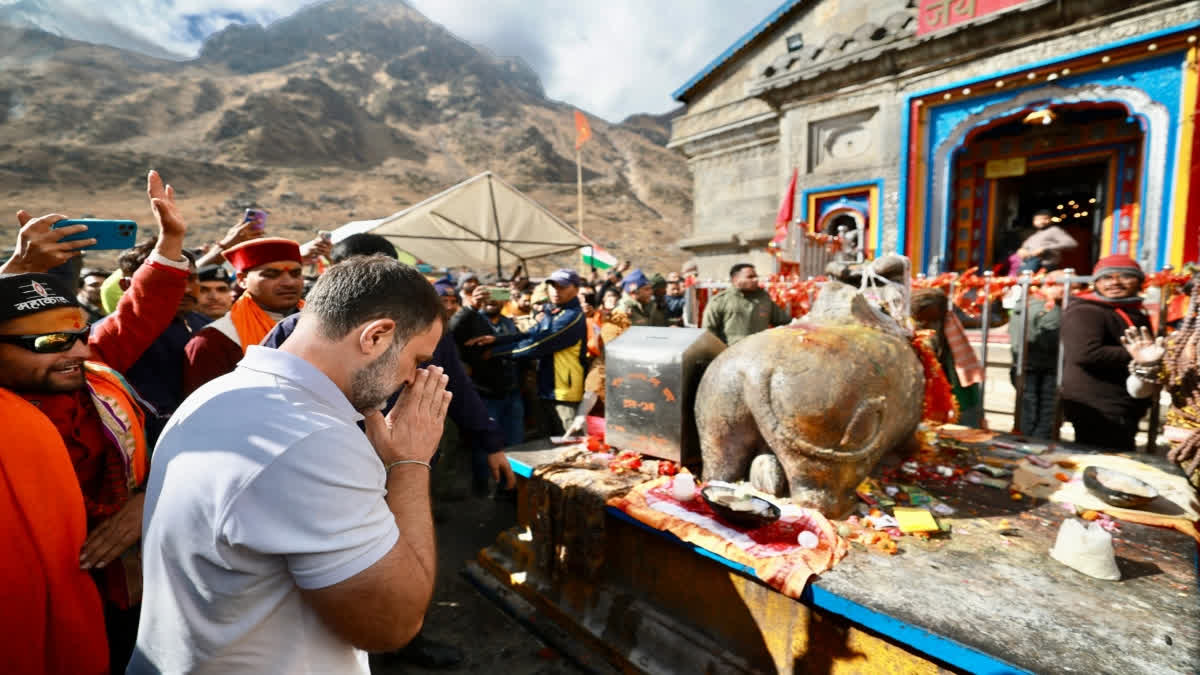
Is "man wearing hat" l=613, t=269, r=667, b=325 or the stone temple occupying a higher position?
the stone temple

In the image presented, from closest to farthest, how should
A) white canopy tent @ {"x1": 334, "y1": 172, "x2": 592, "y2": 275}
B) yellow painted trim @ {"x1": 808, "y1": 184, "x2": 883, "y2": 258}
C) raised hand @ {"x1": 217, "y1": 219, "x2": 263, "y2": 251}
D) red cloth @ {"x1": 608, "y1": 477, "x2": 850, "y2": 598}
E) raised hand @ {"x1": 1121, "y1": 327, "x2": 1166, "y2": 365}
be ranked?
red cloth @ {"x1": 608, "y1": 477, "x2": 850, "y2": 598} → raised hand @ {"x1": 217, "y1": 219, "x2": 263, "y2": 251} → raised hand @ {"x1": 1121, "y1": 327, "x2": 1166, "y2": 365} → white canopy tent @ {"x1": 334, "y1": 172, "x2": 592, "y2": 275} → yellow painted trim @ {"x1": 808, "y1": 184, "x2": 883, "y2": 258}

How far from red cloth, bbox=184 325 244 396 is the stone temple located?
1057 centimetres

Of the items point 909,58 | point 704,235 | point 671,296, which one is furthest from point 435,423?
point 704,235

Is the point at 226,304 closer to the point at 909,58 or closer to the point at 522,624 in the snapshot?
the point at 522,624

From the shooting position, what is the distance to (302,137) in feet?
164

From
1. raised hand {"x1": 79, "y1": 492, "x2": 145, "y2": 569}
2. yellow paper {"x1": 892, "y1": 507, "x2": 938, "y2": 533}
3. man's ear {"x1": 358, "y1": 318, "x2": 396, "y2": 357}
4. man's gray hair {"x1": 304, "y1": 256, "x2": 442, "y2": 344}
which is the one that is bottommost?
yellow paper {"x1": 892, "y1": 507, "x2": 938, "y2": 533}

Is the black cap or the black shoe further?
the black shoe

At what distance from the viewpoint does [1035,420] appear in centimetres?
514

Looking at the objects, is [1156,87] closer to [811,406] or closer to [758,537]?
[811,406]

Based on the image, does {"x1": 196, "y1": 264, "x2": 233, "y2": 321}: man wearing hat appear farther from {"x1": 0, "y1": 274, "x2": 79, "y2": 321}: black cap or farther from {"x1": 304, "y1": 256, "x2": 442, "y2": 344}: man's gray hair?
{"x1": 304, "y1": 256, "x2": 442, "y2": 344}: man's gray hair

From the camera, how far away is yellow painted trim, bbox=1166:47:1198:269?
7152 millimetres

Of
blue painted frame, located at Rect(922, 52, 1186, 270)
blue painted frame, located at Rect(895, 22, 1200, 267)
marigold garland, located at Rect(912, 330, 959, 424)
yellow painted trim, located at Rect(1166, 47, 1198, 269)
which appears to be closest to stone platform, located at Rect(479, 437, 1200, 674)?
marigold garland, located at Rect(912, 330, 959, 424)

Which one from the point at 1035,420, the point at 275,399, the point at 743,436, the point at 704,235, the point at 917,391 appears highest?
the point at 704,235

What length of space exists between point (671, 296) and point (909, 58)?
6.01 meters
